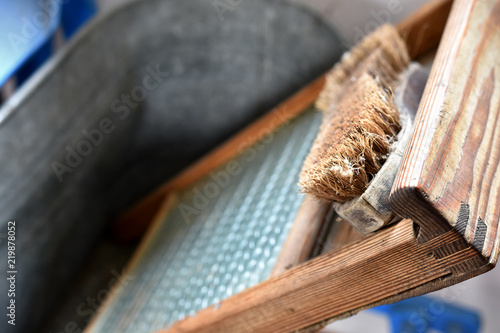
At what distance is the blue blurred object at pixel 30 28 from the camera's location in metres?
1.23

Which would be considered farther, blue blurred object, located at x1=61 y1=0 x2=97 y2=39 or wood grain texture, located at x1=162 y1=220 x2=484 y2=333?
blue blurred object, located at x1=61 y1=0 x2=97 y2=39

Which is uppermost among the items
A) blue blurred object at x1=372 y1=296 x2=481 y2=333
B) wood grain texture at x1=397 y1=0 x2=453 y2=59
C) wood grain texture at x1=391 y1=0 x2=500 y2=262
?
wood grain texture at x1=391 y1=0 x2=500 y2=262

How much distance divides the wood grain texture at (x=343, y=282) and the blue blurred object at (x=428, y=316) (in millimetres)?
670

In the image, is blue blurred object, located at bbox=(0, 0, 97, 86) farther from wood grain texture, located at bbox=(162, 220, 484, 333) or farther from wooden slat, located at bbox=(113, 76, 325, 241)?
wood grain texture, located at bbox=(162, 220, 484, 333)

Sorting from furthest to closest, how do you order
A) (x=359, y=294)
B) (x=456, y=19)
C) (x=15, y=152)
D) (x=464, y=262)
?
(x=15, y=152), (x=456, y=19), (x=359, y=294), (x=464, y=262)

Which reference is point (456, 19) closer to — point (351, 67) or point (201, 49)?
point (351, 67)

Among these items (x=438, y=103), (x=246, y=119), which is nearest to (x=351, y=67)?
(x=438, y=103)

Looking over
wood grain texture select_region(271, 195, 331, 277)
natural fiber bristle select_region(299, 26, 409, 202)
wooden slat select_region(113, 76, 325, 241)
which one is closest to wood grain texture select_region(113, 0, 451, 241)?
wooden slat select_region(113, 76, 325, 241)

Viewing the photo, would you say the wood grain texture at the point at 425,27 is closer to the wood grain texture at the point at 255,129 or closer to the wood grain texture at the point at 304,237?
the wood grain texture at the point at 255,129

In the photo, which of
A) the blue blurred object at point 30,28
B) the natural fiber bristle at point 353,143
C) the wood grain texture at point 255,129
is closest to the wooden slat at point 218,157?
the wood grain texture at point 255,129

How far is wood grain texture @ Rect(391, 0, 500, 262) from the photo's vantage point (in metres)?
0.42

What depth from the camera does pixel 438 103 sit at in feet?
1.66

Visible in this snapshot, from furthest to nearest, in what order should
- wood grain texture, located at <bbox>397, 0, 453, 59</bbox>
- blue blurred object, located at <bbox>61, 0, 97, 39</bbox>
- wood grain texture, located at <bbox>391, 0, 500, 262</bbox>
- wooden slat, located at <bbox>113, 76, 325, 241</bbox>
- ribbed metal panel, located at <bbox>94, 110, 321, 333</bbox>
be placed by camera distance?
1. blue blurred object, located at <bbox>61, 0, 97, 39</bbox>
2. wooden slat, located at <bbox>113, 76, 325, 241</bbox>
3. wood grain texture, located at <bbox>397, 0, 453, 59</bbox>
4. ribbed metal panel, located at <bbox>94, 110, 321, 333</bbox>
5. wood grain texture, located at <bbox>391, 0, 500, 262</bbox>

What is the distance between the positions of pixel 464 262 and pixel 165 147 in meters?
1.24
